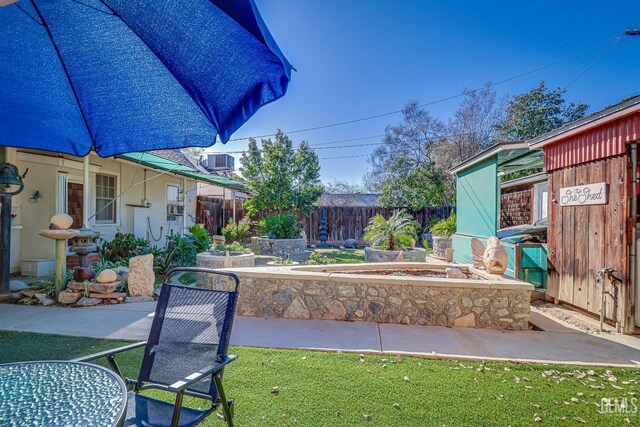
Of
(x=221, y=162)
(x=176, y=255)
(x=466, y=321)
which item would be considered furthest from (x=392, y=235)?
(x=221, y=162)

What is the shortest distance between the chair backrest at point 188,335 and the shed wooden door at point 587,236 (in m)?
4.69

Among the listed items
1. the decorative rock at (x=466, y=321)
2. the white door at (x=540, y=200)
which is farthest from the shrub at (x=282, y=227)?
the decorative rock at (x=466, y=321)

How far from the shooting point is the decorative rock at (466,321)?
430 centimetres

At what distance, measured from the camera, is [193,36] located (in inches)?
73.2

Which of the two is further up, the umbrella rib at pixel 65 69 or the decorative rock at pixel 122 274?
the umbrella rib at pixel 65 69

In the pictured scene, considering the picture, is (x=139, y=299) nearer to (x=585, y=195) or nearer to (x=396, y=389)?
(x=396, y=389)

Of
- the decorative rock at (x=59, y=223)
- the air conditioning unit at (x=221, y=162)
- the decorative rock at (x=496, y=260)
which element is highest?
the air conditioning unit at (x=221, y=162)

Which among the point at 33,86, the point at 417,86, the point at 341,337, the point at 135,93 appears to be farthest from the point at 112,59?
the point at 417,86

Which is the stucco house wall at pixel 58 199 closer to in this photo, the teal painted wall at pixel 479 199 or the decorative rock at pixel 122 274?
the decorative rock at pixel 122 274

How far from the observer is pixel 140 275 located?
18.0ft

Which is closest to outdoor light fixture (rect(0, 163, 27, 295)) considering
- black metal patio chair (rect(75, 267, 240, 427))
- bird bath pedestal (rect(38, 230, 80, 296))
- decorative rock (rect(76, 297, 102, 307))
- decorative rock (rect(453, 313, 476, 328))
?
bird bath pedestal (rect(38, 230, 80, 296))

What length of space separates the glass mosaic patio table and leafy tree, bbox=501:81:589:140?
701 inches

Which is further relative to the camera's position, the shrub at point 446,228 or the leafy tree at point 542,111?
the leafy tree at point 542,111

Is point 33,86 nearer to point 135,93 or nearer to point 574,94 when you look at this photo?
point 135,93
